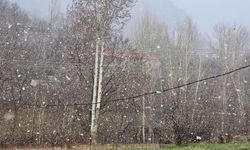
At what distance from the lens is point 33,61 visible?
29406 mm

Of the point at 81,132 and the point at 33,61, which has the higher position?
the point at 33,61

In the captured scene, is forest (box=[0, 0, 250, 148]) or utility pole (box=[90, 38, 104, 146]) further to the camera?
forest (box=[0, 0, 250, 148])

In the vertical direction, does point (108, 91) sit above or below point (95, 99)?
above

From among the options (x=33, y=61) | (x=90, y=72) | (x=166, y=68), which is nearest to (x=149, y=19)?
(x=166, y=68)

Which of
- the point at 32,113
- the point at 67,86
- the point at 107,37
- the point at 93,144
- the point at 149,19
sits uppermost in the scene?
the point at 149,19

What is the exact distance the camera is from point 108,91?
20906mm

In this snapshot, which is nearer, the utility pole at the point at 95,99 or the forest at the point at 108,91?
the utility pole at the point at 95,99

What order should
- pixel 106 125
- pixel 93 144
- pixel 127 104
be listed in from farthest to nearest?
pixel 127 104, pixel 106 125, pixel 93 144

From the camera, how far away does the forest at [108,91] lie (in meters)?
19.8

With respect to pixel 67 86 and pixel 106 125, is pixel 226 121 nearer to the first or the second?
pixel 106 125

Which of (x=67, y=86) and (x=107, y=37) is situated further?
(x=67, y=86)

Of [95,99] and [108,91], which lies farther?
[108,91]

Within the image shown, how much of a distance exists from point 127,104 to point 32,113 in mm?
5878

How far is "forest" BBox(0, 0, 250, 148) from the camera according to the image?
19.8m
